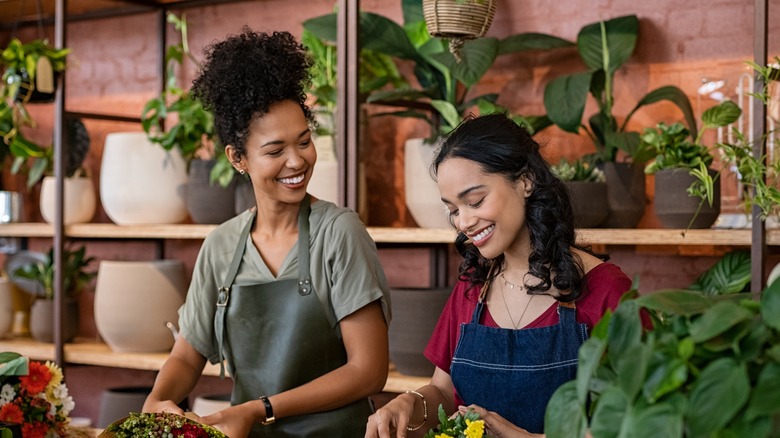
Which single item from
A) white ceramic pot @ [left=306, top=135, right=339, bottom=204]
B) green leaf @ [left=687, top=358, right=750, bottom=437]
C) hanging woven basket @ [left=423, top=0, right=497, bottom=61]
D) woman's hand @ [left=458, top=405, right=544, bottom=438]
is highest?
hanging woven basket @ [left=423, top=0, right=497, bottom=61]

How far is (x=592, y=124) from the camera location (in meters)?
3.10

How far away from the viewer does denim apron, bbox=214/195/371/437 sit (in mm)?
2029

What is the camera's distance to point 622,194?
115 inches

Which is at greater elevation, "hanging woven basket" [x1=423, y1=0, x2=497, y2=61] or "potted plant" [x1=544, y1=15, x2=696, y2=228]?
"hanging woven basket" [x1=423, y1=0, x2=497, y2=61]

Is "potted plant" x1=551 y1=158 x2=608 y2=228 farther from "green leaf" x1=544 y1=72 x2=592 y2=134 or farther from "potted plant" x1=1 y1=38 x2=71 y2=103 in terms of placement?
"potted plant" x1=1 y1=38 x2=71 y2=103

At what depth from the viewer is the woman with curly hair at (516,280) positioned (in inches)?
66.2

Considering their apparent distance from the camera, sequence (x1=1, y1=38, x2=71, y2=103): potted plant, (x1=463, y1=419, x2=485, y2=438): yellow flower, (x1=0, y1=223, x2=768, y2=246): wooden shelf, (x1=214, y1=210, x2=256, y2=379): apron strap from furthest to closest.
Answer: (x1=1, y1=38, x2=71, y2=103): potted plant, (x1=0, y1=223, x2=768, y2=246): wooden shelf, (x1=214, y1=210, x2=256, y2=379): apron strap, (x1=463, y1=419, x2=485, y2=438): yellow flower

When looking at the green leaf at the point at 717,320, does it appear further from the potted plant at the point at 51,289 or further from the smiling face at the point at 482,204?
the potted plant at the point at 51,289

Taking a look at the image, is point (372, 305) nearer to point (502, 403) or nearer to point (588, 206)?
point (502, 403)

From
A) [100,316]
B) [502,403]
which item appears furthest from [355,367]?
[100,316]

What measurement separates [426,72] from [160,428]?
2019 mm

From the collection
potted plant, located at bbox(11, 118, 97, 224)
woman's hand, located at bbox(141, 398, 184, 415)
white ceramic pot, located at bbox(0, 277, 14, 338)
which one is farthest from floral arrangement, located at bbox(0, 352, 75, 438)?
white ceramic pot, located at bbox(0, 277, 14, 338)

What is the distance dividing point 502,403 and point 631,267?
166 cm

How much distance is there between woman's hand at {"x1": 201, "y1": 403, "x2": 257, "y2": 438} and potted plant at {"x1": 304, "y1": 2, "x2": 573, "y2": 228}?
1390mm
